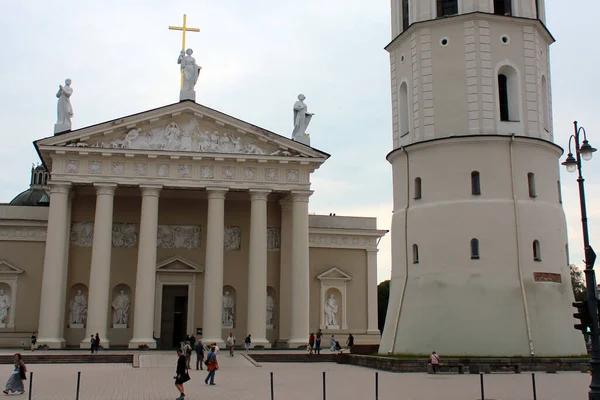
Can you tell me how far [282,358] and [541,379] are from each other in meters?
14.2

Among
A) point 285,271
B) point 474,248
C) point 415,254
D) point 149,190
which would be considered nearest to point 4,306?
point 149,190

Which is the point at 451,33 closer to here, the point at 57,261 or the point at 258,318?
the point at 258,318

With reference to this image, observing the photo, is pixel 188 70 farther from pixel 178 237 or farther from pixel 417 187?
pixel 417 187

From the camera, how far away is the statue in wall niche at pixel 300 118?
4153 centimetres

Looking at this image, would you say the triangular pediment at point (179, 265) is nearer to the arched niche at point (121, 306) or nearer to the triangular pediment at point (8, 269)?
the arched niche at point (121, 306)

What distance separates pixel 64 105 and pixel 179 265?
11.5 m

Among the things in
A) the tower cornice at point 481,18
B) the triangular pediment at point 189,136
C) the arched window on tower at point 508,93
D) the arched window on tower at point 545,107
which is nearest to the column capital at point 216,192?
the triangular pediment at point 189,136

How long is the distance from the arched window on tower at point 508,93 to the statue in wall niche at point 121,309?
23.9 metres

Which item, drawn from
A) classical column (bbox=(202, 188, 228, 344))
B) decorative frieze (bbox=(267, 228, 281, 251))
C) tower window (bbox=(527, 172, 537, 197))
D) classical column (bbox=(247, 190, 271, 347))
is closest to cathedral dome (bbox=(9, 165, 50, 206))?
decorative frieze (bbox=(267, 228, 281, 251))

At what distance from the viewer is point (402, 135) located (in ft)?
105

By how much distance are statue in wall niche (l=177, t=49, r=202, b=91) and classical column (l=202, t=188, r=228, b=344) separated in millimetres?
6745

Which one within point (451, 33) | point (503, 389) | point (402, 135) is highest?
point (451, 33)

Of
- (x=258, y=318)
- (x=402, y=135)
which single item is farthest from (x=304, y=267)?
(x=402, y=135)

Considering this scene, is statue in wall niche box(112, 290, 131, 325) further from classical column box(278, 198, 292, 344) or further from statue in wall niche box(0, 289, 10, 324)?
classical column box(278, 198, 292, 344)
